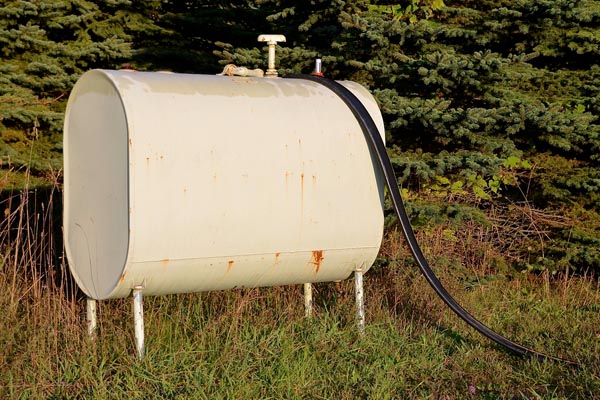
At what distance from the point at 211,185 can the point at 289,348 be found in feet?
3.18

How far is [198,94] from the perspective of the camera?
4.59 m

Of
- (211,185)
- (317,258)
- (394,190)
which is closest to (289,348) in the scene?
(317,258)

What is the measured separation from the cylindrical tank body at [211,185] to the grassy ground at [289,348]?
0.32 m

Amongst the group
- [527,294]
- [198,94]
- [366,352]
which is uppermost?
[198,94]

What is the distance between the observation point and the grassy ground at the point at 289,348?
13.7 ft

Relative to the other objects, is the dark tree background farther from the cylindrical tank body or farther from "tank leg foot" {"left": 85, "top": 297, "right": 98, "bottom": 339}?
"tank leg foot" {"left": 85, "top": 297, "right": 98, "bottom": 339}

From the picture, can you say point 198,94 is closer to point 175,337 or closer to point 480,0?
point 175,337

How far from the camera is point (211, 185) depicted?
14.6 ft

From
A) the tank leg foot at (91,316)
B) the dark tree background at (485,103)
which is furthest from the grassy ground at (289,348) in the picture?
the dark tree background at (485,103)

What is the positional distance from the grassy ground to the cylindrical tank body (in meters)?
0.32

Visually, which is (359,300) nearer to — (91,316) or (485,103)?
(91,316)

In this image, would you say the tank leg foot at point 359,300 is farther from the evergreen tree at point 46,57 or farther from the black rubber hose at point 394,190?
the evergreen tree at point 46,57

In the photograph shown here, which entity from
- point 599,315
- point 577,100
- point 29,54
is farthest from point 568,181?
point 29,54

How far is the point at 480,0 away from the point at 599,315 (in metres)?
3.26
